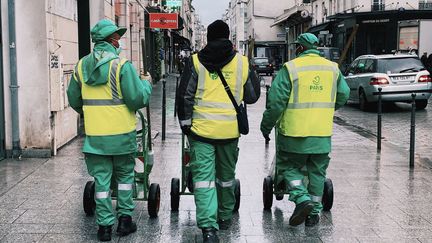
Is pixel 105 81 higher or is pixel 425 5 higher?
pixel 425 5

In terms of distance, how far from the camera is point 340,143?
38.9ft

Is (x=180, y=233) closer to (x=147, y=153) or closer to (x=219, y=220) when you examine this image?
(x=219, y=220)

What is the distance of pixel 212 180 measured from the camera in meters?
5.48

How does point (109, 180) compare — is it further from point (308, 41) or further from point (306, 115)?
point (308, 41)

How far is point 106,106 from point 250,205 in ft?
6.85

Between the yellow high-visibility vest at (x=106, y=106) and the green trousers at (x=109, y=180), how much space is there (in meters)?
0.24

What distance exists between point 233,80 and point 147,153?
130 cm

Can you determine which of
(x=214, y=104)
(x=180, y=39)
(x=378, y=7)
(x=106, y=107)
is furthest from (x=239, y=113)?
(x=180, y=39)

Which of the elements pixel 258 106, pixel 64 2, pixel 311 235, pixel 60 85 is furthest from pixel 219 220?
pixel 258 106

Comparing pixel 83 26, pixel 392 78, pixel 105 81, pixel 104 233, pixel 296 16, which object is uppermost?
pixel 296 16

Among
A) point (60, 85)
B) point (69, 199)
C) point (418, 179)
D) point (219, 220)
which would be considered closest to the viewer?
point (219, 220)

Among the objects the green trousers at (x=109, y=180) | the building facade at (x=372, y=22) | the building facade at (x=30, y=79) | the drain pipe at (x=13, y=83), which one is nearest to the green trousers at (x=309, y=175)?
the green trousers at (x=109, y=180)

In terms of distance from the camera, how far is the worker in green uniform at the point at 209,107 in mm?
5436

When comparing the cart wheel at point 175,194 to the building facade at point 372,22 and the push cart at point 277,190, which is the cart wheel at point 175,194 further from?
the building facade at point 372,22
